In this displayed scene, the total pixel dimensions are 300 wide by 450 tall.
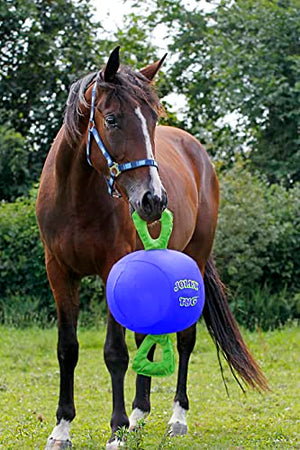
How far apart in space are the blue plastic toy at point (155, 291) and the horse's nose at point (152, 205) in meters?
0.11

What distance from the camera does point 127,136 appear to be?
A: 3.73m

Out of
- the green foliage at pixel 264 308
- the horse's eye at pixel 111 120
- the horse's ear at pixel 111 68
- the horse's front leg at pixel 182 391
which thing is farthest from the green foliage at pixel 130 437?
the green foliage at pixel 264 308

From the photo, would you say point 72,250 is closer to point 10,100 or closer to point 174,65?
point 10,100

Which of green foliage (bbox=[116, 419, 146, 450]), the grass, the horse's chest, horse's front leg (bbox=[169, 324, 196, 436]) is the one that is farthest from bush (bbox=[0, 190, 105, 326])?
green foliage (bbox=[116, 419, 146, 450])

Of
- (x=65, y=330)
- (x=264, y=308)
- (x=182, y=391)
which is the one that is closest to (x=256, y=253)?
(x=264, y=308)

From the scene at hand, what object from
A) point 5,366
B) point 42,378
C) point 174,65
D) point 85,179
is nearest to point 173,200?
point 85,179

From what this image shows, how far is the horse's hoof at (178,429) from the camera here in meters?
5.13

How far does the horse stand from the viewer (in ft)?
12.2

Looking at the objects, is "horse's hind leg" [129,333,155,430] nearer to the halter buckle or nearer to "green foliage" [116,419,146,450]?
"green foliage" [116,419,146,450]

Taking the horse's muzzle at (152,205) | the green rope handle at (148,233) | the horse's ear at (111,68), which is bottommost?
the green rope handle at (148,233)

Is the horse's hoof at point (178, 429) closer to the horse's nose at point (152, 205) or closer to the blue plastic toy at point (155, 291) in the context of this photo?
the blue plastic toy at point (155, 291)

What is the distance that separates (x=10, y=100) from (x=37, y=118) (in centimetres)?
80

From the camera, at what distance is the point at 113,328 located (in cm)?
424

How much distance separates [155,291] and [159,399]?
3.43 metres
